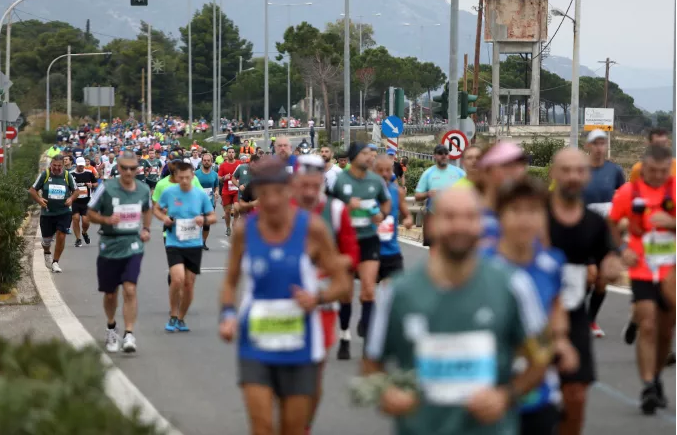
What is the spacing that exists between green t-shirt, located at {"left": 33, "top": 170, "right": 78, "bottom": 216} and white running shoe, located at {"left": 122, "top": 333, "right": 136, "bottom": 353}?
8.66 metres

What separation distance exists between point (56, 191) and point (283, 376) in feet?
49.3

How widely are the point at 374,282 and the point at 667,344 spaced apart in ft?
9.42

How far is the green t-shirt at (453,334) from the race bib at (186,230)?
8824 millimetres

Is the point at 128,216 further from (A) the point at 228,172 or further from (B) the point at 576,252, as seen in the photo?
(A) the point at 228,172

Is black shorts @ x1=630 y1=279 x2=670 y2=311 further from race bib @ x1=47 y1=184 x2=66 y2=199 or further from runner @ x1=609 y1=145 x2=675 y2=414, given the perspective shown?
race bib @ x1=47 y1=184 x2=66 y2=199

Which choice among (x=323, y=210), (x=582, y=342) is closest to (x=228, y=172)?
(x=323, y=210)

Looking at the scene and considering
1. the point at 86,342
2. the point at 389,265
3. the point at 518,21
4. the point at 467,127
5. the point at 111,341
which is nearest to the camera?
the point at 86,342

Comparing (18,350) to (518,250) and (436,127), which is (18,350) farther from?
(436,127)

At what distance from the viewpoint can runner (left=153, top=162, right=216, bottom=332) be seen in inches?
536

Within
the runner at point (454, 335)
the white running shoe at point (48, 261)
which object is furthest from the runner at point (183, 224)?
the runner at point (454, 335)

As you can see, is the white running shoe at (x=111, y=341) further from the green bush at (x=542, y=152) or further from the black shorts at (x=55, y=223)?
the green bush at (x=542, y=152)

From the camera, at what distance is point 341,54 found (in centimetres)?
9088

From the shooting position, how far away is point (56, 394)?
5.98 meters

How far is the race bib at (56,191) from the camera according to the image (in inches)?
827
